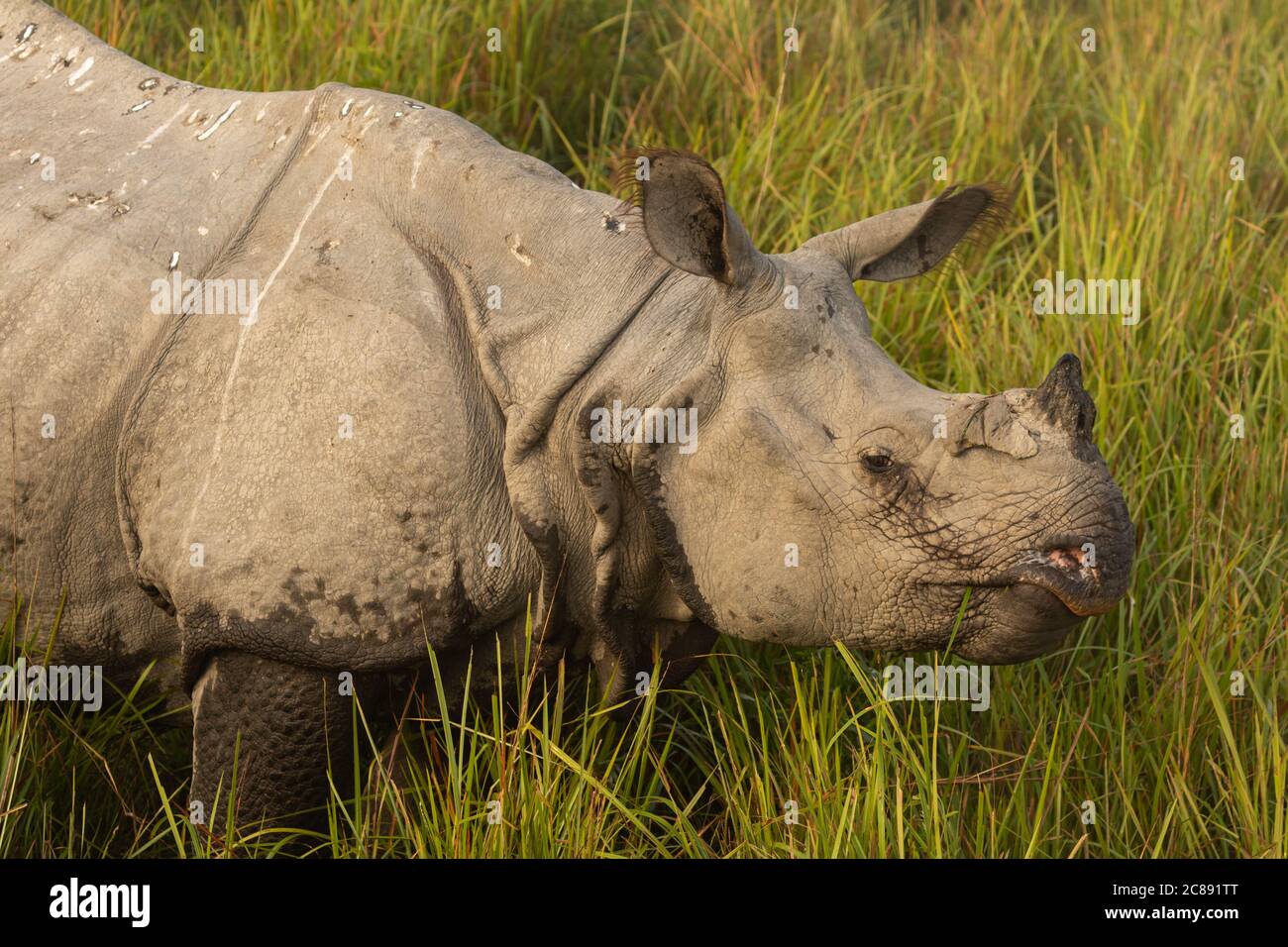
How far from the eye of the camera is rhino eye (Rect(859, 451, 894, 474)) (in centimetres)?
296

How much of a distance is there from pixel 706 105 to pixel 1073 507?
11.5 feet

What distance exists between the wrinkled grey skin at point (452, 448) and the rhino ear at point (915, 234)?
20 mm

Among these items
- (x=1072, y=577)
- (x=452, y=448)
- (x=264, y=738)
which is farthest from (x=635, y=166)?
(x=264, y=738)

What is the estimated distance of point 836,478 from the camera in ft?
9.80

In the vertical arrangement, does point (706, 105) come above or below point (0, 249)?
above

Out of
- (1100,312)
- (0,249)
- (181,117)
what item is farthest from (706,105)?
(0,249)

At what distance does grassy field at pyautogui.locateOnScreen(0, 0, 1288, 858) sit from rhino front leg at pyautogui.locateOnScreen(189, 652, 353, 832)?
0.09m

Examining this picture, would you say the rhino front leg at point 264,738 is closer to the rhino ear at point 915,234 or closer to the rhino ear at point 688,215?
the rhino ear at point 688,215

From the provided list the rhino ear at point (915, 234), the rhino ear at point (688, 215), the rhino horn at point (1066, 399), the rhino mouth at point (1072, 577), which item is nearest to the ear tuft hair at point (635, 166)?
the rhino ear at point (688, 215)

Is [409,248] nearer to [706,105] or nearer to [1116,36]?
[706,105]

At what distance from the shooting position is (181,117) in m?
3.52

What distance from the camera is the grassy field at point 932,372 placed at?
3.32 meters

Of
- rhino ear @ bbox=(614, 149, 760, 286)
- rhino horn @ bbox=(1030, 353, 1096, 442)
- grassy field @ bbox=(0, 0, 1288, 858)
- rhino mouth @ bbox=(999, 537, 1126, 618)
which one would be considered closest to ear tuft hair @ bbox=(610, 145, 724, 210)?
rhino ear @ bbox=(614, 149, 760, 286)

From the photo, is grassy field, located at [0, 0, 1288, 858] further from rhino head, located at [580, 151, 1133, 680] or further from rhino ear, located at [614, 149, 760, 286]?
rhino ear, located at [614, 149, 760, 286]
